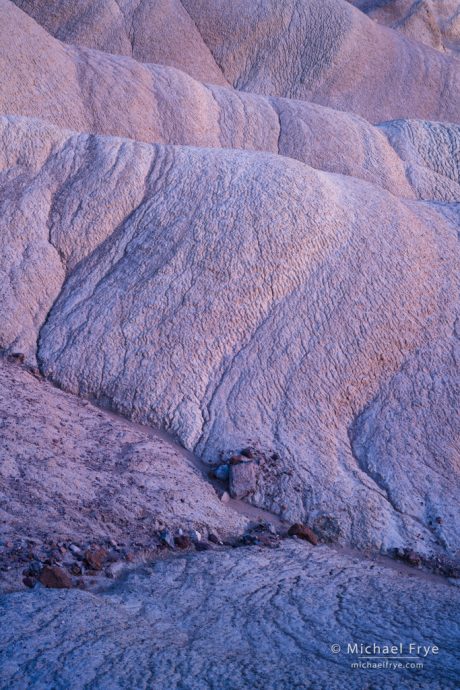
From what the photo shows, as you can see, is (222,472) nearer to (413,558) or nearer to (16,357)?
(413,558)

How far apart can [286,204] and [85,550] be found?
145 inches

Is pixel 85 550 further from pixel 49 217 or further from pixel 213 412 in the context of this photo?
pixel 49 217

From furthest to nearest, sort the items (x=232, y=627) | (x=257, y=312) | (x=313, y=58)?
(x=313, y=58), (x=257, y=312), (x=232, y=627)

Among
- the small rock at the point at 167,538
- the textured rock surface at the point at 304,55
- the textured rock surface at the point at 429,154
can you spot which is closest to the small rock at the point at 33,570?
the small rock at the point at 167,538

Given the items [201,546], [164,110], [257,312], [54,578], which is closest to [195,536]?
[201,546]

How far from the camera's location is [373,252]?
6.90m

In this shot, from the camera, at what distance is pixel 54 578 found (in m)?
3.96

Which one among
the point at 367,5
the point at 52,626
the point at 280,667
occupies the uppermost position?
the point at 367,5

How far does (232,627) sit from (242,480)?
1.95 metres

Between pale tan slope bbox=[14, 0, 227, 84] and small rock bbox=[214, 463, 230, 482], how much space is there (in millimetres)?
11104

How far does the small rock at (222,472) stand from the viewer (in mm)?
5664

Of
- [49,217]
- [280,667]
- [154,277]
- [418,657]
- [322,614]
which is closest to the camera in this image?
[280,667]

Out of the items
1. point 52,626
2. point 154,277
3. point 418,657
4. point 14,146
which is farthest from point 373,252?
point 52,626

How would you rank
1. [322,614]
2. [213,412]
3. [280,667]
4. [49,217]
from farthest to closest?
[49,217], [213,412], [322,614], [280,667]
